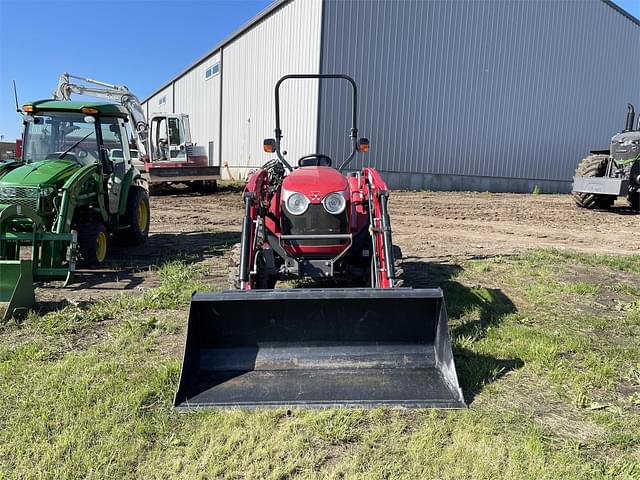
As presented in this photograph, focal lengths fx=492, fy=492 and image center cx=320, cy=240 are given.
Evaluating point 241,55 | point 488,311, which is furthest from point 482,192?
point 488,311

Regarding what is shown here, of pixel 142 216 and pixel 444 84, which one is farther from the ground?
pixel 444 84

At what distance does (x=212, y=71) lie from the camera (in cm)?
2534

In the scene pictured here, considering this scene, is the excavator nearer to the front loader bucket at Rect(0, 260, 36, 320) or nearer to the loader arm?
the loader arm

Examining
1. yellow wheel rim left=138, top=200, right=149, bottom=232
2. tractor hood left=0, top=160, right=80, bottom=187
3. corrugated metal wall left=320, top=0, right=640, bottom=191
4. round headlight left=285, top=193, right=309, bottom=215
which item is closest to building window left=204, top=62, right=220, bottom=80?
corrugated metal wall left=320, top=0, right=640, bottom=191

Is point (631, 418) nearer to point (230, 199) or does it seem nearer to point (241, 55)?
point (230, 199)

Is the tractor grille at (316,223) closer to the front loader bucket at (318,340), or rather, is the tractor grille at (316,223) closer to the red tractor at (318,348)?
the red tractor at (318,348)

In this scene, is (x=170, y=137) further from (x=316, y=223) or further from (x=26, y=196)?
(x=316, y=223)

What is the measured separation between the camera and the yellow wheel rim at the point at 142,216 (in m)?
7.72

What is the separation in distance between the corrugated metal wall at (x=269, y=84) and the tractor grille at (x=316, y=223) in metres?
12.0

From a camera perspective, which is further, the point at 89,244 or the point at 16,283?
the point at 89,244

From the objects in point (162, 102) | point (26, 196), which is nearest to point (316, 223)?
point (26, 196)

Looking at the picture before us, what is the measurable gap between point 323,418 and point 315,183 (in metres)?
2.15

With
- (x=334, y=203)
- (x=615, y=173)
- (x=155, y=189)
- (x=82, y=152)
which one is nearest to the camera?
(x=334, y=203)

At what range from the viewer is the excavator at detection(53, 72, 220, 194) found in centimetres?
1456
